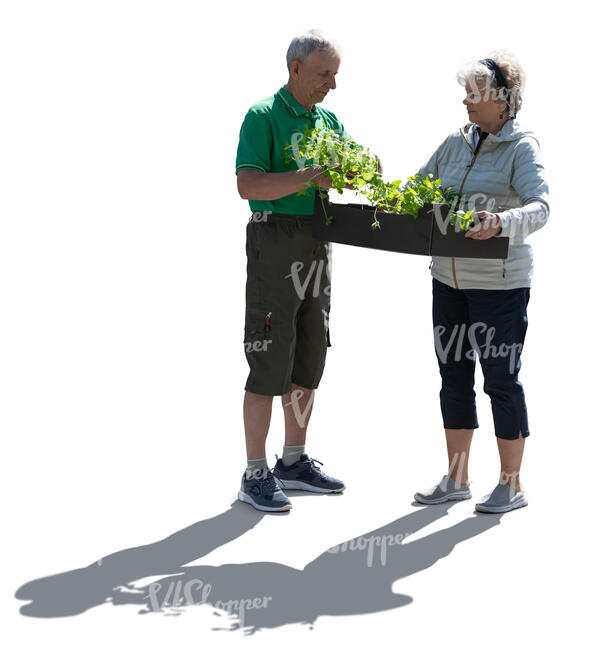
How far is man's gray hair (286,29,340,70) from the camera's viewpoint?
4.27 metres

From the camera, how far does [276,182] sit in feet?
13.8

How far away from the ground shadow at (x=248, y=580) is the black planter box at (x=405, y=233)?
4.07 feet

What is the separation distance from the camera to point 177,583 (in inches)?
151

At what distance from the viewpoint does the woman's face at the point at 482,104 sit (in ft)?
13.5

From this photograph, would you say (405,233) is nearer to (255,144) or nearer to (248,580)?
(255,144)

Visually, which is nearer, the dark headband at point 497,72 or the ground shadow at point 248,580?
the ground shadow at point 248,580

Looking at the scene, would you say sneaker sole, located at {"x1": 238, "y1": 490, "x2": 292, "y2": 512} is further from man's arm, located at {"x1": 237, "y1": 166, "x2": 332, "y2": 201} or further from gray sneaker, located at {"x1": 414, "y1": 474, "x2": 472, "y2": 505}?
man's arm, located at {"x1": 237, "y1": 166, "x2": 332, "y2": 201}

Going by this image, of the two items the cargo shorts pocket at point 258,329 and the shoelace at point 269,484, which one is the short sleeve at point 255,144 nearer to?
the cargo shorts pocket at point 258,329

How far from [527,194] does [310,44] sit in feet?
3.73

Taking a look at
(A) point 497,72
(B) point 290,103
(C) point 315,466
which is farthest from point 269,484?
(A) point 497,72

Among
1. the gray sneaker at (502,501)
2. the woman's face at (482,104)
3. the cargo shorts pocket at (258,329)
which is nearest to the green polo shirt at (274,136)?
the cargo shorts pocket at (258,329)

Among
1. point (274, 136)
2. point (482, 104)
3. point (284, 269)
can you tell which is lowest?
point (284, 269)

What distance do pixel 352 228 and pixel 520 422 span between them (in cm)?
115

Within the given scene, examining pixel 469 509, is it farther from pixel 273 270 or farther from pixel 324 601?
pixel 273 270
